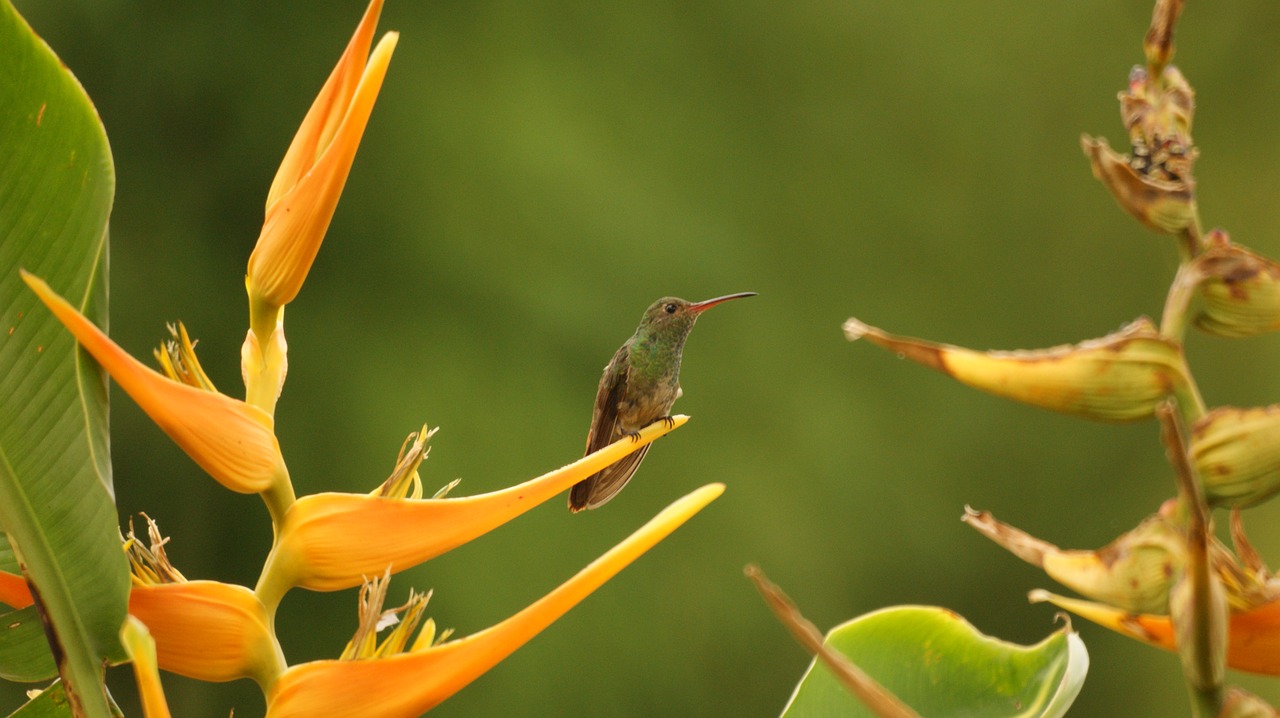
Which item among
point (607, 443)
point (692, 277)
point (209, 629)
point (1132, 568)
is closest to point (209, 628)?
point (209, 629)

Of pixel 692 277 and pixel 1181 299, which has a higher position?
pixel 1181 299

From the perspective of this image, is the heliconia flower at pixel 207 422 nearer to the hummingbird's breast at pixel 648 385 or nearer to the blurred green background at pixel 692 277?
the hummingbird's breast at pixel 648 385

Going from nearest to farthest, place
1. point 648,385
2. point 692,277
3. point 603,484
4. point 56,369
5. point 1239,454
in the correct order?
point 1239,454, point 56,369, point 603,484, point 648,385, point 692,277

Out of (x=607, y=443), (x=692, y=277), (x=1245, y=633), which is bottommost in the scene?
(x=692, y=277)

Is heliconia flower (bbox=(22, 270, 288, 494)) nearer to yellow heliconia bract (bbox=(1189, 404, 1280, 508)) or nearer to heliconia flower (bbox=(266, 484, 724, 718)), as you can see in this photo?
heliconia flower (bbox=(266, 484, 724, 718))

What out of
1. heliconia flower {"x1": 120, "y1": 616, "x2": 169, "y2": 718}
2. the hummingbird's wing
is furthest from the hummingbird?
heliconia flower {"x1": 120, "y1": 616, "x2": 169, "y2": 718}

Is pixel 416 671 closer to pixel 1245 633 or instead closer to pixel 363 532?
pixel 363 532

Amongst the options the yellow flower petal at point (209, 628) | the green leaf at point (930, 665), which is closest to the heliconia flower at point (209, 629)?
the yellow flower petal at point (209, 628)
